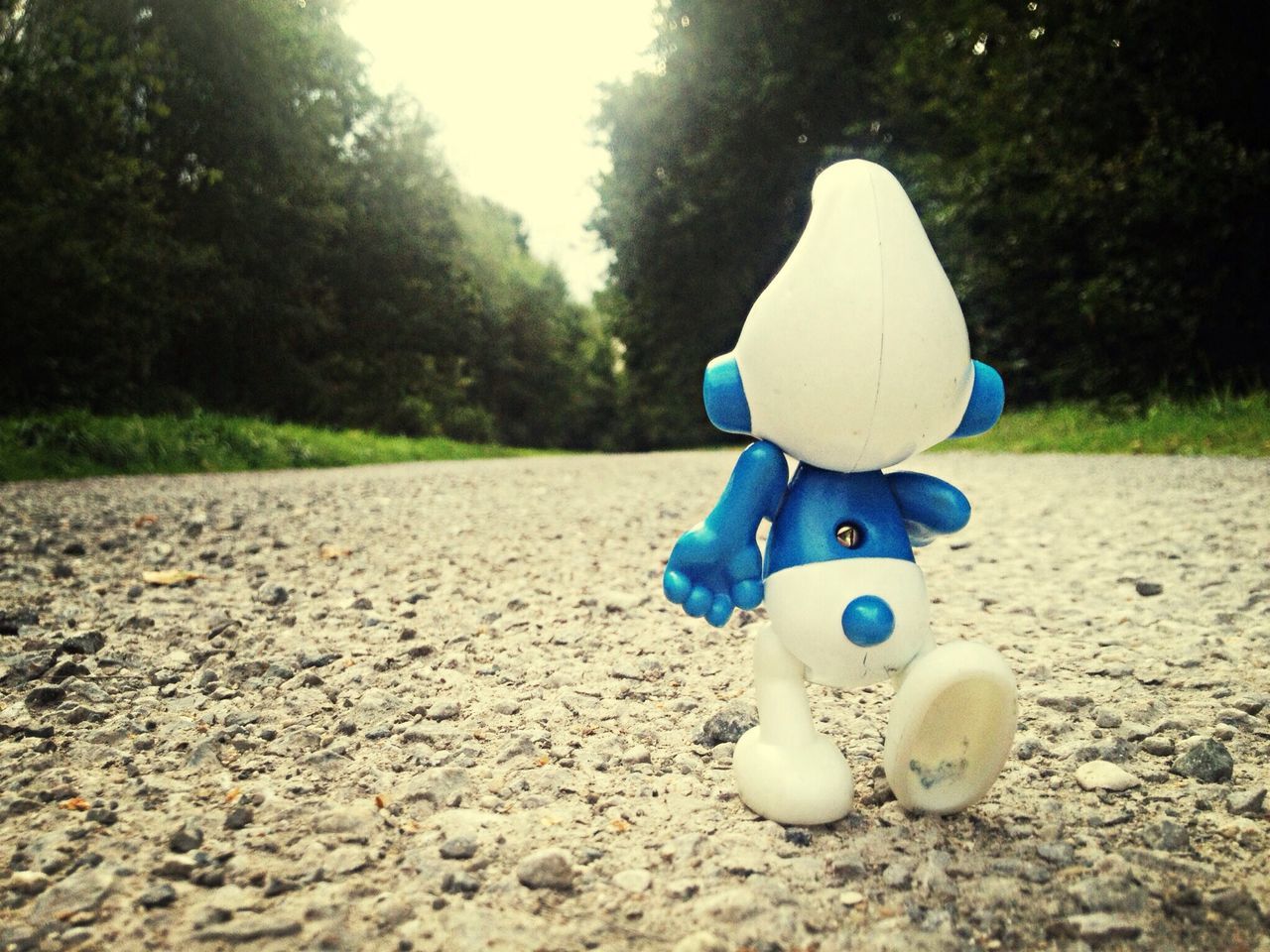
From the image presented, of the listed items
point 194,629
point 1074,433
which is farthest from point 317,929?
point 1074,433

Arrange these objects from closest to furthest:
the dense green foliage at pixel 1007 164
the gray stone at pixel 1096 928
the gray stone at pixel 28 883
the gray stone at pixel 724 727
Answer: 1. the gray stone at pixel 1096 928
2. the gray stone at pixel 28 883
3. the gray stone at pixel 724 727
4. the dense green foliage at pixel 1007 164

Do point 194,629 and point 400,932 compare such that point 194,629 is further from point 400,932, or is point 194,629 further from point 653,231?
point 653,231

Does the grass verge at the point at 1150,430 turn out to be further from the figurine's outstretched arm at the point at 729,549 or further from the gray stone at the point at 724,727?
the figurine's outstretched arm at the point at 729,549

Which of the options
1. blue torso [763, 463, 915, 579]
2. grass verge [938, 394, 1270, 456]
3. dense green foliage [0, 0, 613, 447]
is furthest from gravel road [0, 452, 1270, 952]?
dense green foliage [0, 0, 613, 447]

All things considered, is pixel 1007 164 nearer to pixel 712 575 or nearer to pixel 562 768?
pixel 712 575

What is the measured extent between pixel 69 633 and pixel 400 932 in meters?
2.10

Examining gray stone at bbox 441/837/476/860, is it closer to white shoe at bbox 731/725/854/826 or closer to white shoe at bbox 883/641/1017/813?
white shoe at bbox 731/725/854/826

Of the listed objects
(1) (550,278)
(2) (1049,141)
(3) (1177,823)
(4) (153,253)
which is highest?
(1) (550,278)

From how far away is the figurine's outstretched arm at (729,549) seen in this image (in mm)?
1578

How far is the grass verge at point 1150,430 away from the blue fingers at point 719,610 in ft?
22.9

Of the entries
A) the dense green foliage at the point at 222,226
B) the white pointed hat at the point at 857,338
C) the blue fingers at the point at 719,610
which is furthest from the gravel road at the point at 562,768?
the dense green foliage at the point at 222,226

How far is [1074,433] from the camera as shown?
895cm

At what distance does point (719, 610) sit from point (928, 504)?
49 centimetres

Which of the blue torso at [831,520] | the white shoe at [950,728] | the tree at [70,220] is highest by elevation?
the tree at [70,220]
